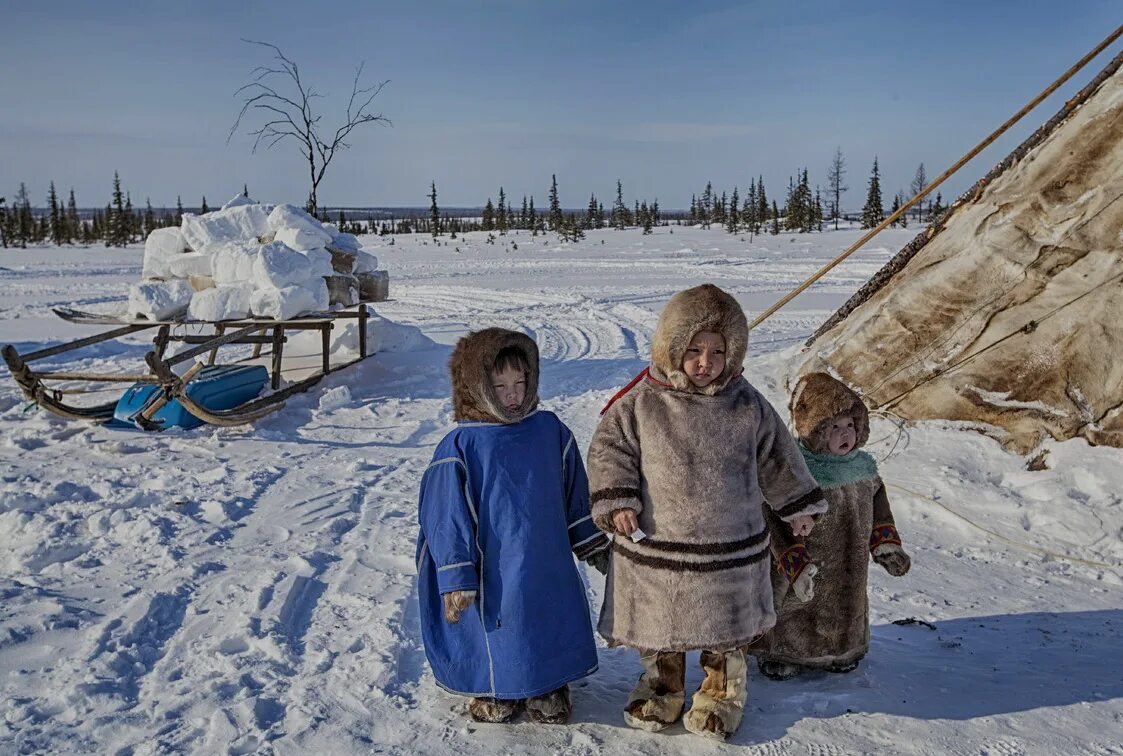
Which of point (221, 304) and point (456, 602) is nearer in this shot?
point (456, 602)

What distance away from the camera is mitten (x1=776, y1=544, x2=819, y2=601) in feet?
8.95

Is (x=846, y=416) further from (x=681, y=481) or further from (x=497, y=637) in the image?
(x=497, y=637)

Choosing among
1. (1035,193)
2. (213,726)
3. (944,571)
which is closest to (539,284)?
(1035,193)

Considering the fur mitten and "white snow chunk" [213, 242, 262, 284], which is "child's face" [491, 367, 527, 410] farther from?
"white snow chunk" [213, 242, 262, 284]

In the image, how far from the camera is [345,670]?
309cm

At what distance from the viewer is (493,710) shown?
8.77 feet

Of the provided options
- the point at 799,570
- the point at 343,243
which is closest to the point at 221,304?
the point at 343,243

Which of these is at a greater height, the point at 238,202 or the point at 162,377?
the point at 238,202

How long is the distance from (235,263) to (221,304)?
558mm

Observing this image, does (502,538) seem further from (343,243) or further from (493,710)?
(343,243)

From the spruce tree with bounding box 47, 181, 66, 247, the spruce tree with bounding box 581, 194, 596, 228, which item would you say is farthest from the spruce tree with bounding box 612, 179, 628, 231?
the spruce tree with bounding box 47, 181, 66, 247

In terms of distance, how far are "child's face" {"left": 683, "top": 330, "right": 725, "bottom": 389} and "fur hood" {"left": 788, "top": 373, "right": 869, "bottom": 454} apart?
52 cm

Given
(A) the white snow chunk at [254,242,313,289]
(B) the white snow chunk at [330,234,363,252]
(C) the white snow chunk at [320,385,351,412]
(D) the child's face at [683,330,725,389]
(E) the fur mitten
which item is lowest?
(C) the white snow chunk at [320,385,351,412]

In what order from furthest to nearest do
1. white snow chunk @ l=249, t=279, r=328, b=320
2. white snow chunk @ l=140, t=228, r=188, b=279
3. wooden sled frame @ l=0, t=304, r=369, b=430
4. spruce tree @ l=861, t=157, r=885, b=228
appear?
1. spruce tree @ l=861, t=157, r=885, b=228
2. white snow chunk @ l=140, t=228, r=188, b=279
3. white snow chunk @ l=249, t=279, r=328, b=320
4. wooden sled frame @ l=0, t=304, r=369, b=430
